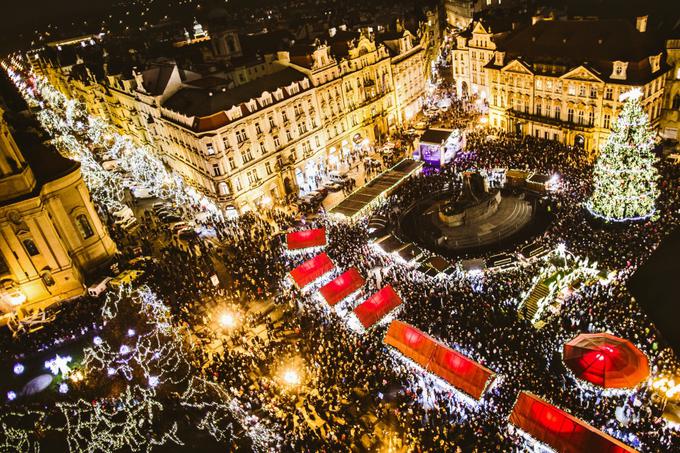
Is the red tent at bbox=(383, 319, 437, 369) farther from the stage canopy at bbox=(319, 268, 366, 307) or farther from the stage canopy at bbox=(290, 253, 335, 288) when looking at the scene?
the stage canopy at bbox=(290, 253, 335, 288)

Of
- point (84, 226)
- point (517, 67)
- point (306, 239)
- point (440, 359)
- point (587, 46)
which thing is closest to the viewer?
point (440, 359)

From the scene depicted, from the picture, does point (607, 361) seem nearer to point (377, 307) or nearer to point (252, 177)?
point (377, 307)

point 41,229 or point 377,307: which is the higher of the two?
point 41,229

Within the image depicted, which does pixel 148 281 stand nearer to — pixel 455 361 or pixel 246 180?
pixel 246 180

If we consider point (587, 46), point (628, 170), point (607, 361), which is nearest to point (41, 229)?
point (607, 361)

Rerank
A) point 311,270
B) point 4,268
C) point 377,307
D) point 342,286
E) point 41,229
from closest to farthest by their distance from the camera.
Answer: point 377,307, point 41,229, point 4,268, point 342,286, point 311,270

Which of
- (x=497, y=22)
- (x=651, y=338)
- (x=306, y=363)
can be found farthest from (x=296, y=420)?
(x=497, y=22)

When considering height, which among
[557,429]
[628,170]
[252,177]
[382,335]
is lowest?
[382,335]

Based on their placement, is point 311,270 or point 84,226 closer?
point 311,270
